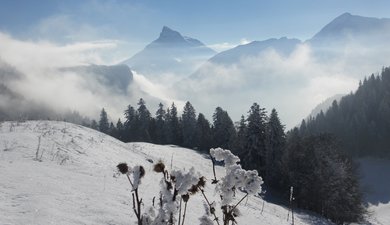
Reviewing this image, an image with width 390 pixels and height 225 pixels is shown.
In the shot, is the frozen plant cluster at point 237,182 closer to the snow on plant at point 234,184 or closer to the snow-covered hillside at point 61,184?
the snow on plant at point 234,184

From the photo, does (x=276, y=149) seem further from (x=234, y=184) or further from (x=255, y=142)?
(x=234, y=184)

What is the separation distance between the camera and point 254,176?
10.8ft

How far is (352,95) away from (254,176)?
126m

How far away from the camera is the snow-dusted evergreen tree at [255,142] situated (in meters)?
54.7

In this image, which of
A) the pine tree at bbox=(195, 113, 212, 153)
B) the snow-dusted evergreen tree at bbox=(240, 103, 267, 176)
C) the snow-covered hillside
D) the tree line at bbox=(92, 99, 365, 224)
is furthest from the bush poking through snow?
the pine tree at bbox=(195, 113, 212, 153)

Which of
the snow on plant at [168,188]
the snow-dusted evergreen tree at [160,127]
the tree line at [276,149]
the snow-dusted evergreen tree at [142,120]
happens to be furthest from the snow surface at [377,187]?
the snow on plant at [168,188]

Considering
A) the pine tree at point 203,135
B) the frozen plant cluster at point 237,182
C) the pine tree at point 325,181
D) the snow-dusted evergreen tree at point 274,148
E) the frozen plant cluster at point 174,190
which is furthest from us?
the pine tree at point 203,135

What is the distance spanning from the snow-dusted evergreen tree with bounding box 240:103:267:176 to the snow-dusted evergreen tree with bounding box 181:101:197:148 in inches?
879

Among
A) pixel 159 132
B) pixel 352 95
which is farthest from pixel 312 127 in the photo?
pixel 159 132

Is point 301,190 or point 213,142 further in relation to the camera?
point 213,142

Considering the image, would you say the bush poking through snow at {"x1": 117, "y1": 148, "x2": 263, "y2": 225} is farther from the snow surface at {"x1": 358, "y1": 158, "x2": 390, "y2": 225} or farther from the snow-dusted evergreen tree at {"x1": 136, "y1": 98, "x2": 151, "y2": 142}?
the snow-dusted evergreen tree at {"x1": 136, "y1": 98, "x2": 151, "y2": 142}

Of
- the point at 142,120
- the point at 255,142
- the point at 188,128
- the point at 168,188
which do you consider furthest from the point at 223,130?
the point at 168,188

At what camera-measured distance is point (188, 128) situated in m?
78.0

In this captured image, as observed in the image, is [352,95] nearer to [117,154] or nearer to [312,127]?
[312,127]
